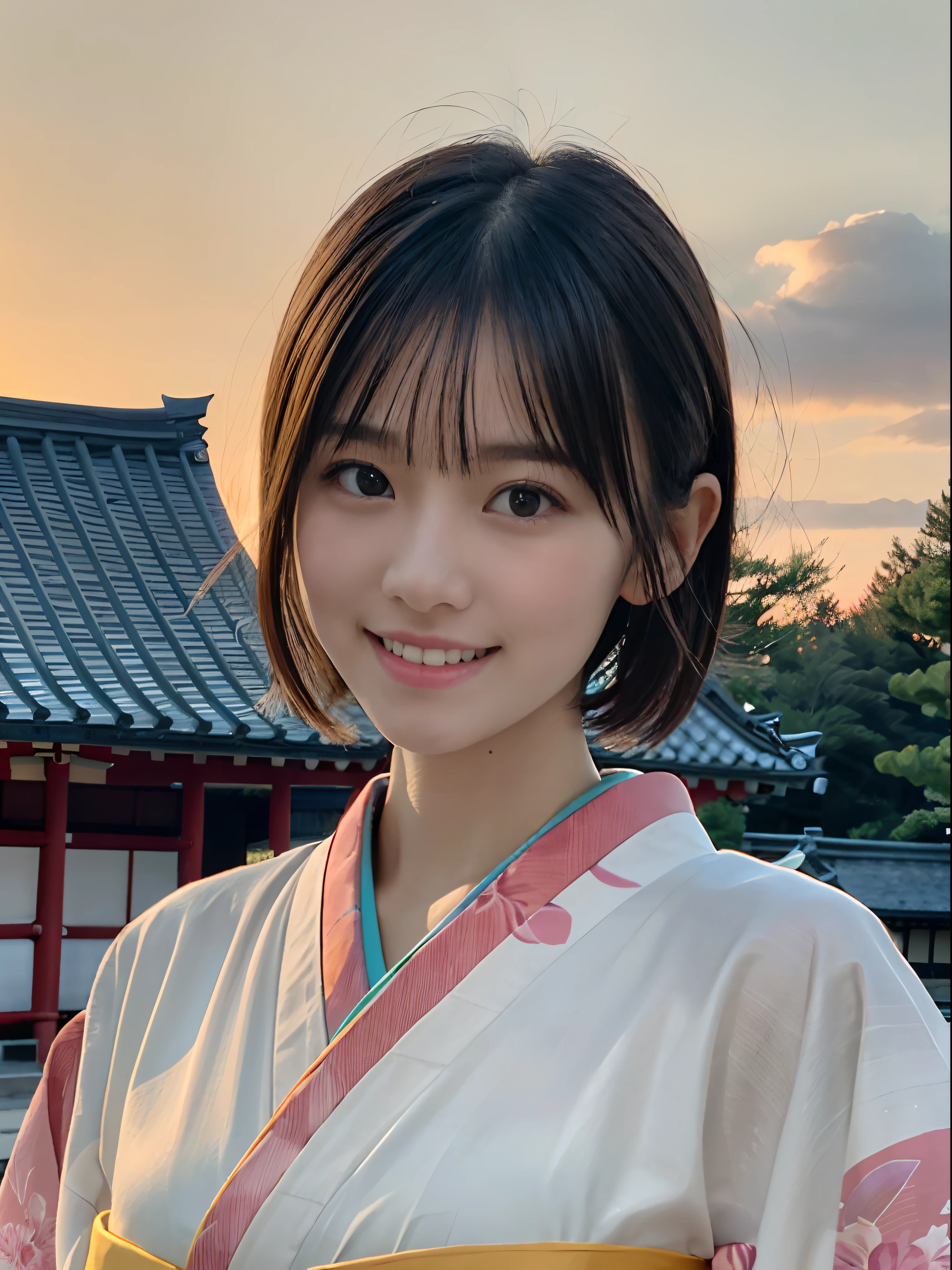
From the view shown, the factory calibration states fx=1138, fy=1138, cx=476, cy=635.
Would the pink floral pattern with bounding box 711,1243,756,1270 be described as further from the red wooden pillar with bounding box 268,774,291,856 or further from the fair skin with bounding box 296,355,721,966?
the red wooden pillar with bounding box 268,774,291,856

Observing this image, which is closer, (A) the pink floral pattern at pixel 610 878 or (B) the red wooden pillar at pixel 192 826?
(A) the pink floral pattern at pixel 610 878

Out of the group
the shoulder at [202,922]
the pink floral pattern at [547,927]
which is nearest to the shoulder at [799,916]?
the pink floral pattern at [547,927]

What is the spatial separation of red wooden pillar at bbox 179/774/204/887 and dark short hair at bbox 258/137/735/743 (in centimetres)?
441

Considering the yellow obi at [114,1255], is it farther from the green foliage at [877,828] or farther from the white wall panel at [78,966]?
the green foliage at [877,828]

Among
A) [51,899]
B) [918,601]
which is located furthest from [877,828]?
[51,899]

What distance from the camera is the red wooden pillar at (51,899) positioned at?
5020mm

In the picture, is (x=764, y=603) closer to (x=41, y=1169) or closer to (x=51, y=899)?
(x=41, y=1169)

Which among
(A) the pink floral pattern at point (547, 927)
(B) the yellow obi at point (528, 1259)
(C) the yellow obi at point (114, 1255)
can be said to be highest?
(A) the pink floral pattern at point (547, 927)

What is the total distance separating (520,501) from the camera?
900 millimetres

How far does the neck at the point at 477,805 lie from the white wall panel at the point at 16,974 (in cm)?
451

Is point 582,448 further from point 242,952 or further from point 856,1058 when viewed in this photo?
point 242,952

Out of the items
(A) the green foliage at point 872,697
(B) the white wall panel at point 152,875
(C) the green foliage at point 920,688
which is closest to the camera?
(B) the white wall panel at point 152,875

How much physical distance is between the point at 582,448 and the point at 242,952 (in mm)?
614

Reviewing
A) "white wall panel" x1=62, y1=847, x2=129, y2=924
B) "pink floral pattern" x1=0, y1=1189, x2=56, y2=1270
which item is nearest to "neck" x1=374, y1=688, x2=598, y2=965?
"pink floral pattern" x1=0, y1=1189, x2=56, y2=1270
